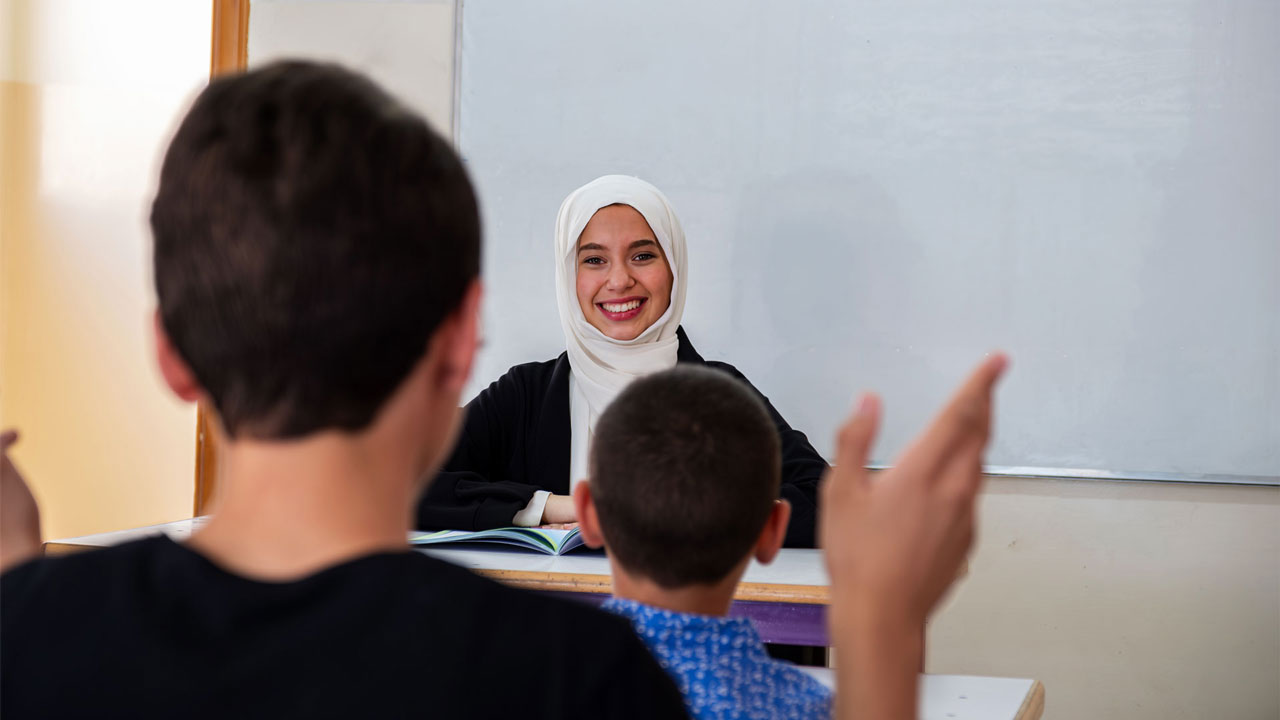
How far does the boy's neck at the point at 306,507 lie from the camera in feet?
1.46

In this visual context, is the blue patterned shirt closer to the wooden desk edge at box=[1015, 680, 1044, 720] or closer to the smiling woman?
the wooden desk edge at box=[1015, 680, 1044, 720]

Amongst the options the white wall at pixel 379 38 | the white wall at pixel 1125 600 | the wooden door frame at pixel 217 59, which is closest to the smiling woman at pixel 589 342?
the white wall at pixel 1125 600

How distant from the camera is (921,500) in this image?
1.41 feet

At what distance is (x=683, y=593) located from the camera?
91 cm

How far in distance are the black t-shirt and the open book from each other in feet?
4.87

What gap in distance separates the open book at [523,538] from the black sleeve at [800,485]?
0.39m

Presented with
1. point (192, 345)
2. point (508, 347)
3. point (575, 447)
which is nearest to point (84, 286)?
point (508, 347)

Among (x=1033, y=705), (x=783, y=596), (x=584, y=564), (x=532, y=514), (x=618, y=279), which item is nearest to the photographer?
(x=1033, y=705)

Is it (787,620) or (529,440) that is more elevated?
(529,440)

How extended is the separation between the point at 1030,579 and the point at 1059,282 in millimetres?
763

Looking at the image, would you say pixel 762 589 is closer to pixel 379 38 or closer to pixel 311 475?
pixel 311 475

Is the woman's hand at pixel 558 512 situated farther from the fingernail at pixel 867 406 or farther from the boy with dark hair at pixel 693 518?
the fingernail at pixel 867 406

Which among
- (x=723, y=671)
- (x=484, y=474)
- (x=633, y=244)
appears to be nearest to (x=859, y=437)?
(x=723, y=671)

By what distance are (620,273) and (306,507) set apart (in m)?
2.19
